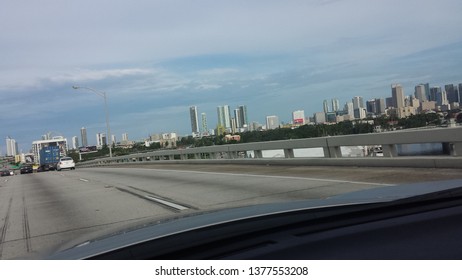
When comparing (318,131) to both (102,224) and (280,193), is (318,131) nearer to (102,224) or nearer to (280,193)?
(280,193)

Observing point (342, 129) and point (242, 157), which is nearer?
point (342, 129)

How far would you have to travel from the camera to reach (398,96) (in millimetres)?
14180

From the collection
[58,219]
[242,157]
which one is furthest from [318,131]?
[58,219]

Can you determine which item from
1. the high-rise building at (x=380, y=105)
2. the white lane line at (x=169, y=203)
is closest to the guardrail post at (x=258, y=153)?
the high-rise building at (x=380, y=105)

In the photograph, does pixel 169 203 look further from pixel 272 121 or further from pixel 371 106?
pixel 272 121

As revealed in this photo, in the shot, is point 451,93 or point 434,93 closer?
point 451,93

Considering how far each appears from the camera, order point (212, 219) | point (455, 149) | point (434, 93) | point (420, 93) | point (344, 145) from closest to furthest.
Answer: point (212, 219) < point (455, 149) < point (434, 93) < point (420, 93) < point (344, 145)

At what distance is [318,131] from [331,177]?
202 inches

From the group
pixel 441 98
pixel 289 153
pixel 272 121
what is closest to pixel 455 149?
pixel 441 98

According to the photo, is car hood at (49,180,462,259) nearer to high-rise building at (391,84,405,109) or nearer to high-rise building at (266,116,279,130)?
high-rise building at (391,84,405,109)

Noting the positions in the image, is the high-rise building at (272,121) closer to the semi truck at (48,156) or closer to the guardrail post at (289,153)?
the guardrail post at (289,153)

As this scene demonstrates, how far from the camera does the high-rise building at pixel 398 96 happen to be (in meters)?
13.7
